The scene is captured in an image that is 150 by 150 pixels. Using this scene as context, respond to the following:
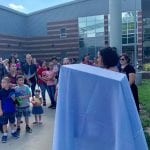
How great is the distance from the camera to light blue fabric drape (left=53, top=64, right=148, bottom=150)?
216cm

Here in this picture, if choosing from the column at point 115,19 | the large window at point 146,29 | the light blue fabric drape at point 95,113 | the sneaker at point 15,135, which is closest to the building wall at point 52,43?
the large window at point 146,29

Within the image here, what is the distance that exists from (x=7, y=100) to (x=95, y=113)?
5.38 m

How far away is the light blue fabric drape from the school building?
3775 cm

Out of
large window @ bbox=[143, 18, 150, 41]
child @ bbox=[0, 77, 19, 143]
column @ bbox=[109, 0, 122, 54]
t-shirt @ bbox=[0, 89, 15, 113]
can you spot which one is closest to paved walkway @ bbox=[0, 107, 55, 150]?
child @ bbox=[0, 77, 19, 143]

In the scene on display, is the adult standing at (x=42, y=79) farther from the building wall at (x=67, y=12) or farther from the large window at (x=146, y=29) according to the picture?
the large window at (x=146, y=29)

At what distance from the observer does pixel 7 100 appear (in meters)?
7.48

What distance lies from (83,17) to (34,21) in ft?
21.4

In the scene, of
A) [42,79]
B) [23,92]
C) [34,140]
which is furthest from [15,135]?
[42,79]

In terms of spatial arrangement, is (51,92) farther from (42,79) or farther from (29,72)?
(29,72)

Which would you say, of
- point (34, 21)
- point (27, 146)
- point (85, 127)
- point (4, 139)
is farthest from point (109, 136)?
point (34, 21)

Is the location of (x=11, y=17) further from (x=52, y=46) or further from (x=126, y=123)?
(x=126, y=123)

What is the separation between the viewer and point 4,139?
24.4 ft

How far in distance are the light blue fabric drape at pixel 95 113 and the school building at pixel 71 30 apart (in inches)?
1486

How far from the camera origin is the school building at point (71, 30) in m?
41.0
